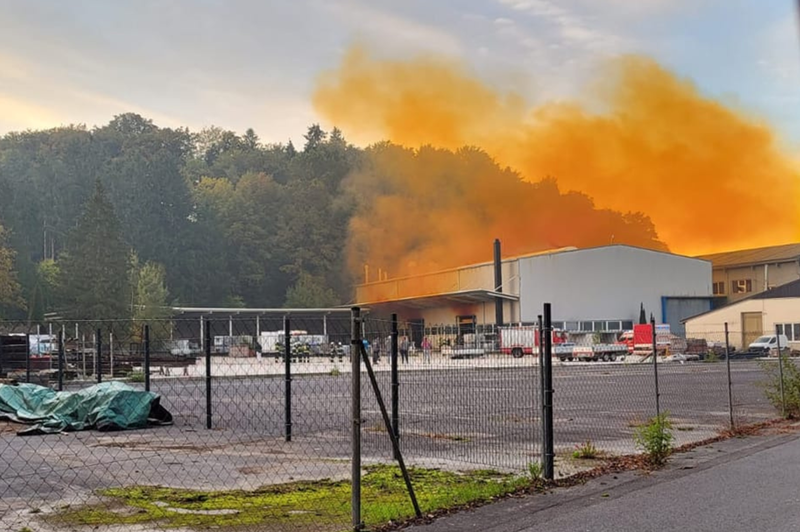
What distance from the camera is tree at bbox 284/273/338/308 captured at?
3910 inches

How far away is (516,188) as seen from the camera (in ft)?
298

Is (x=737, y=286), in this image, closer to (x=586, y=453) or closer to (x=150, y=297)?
(x=150, y=297)

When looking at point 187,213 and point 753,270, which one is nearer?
point 753,270

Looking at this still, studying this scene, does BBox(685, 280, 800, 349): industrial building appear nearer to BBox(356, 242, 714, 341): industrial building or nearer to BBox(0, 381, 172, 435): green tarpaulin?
BBox(356, 242, 714, 341): industrial building

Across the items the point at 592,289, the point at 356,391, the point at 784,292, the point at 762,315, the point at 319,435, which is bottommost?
the point at 319,435

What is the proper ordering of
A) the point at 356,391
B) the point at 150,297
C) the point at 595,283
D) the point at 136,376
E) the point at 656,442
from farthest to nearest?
the point at 150,297, the point at 595,283, the point at 136,376, the point at 656,442, the point at 356,391

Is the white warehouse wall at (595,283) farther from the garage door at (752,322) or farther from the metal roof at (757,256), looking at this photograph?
the metal roof at (757,256)

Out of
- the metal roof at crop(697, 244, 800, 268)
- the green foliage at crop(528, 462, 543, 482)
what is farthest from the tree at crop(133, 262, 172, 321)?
the green foliage at crop(528, 462, 543, 482)

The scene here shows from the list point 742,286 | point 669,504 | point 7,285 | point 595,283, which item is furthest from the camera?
point 742,286

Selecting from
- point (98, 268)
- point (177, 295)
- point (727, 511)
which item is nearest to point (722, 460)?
point (727, 511)

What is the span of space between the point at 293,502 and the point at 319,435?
627 centimetres

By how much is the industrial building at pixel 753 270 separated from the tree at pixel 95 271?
5670cm

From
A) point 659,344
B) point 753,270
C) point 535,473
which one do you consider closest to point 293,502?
point 535,473

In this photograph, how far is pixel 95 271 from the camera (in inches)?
3285
